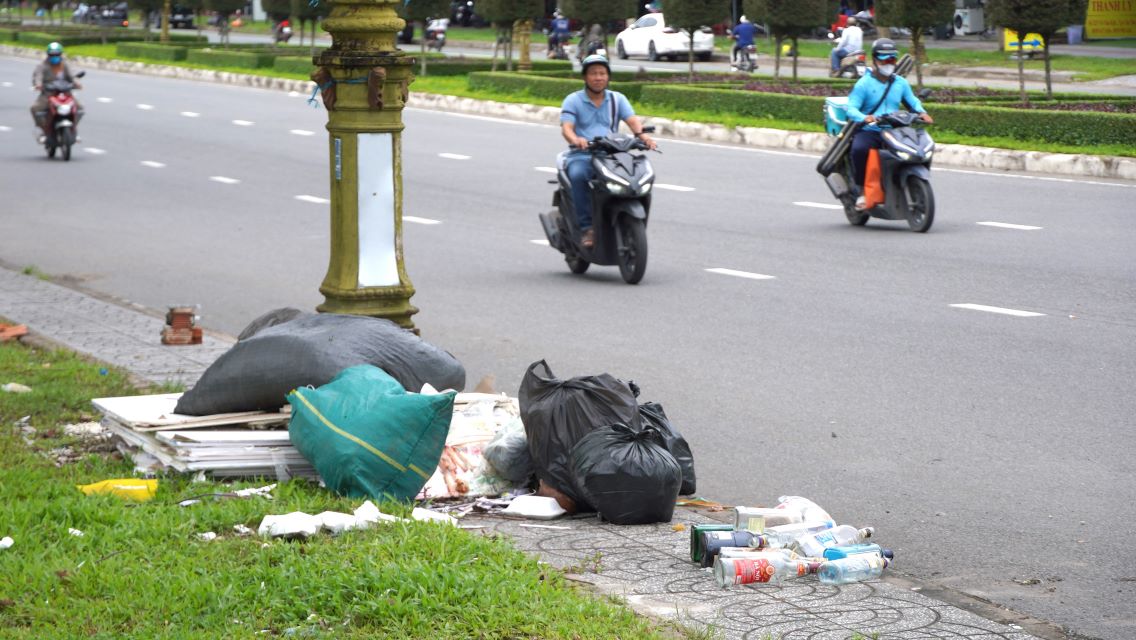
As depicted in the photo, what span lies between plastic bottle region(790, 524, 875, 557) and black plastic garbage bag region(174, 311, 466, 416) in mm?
2072

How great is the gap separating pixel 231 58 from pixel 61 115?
22533 mm

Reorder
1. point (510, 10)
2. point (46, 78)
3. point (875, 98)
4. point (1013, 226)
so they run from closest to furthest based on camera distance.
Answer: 1. point (1013, 226)
2. point (875, 98)
3. point (46, 78)
4. point (510, 10)

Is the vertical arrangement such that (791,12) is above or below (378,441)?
above

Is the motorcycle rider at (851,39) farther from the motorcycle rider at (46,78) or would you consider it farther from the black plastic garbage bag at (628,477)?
the black plastic garbage bag at (628,477)

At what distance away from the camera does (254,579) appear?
4.86 m

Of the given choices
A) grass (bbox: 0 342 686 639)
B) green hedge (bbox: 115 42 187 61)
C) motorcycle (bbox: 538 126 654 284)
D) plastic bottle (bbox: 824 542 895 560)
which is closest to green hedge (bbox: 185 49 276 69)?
green hedge (bbox: 115 42 187 61)

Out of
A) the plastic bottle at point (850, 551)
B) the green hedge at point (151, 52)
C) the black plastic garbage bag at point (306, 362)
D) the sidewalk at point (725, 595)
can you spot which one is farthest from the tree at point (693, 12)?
the plastic bottle at point (850, 551)

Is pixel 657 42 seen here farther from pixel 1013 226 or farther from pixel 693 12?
pixel 1013 226

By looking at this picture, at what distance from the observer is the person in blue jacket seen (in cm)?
1498

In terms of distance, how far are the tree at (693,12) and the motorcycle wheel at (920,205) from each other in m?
18.3

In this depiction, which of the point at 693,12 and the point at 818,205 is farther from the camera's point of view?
the point at 693,12

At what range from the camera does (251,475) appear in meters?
6.20

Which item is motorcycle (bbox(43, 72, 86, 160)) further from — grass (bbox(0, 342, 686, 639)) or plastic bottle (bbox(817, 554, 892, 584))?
plastic bottle (bbox(817, 554, 892, 584))

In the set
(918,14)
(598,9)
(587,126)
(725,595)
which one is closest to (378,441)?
(725,595)
